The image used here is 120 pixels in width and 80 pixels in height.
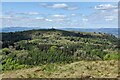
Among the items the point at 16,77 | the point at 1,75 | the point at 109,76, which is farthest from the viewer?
the point at 1,75

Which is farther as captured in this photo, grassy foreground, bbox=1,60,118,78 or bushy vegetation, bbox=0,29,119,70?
bushy vegetation, bbox=0,29,119,70

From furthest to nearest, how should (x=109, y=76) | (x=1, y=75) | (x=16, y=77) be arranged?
(x=1, y=75) → (x=16, y=77) → (x=109, y=76)

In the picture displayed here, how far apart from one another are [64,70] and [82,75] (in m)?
1.58

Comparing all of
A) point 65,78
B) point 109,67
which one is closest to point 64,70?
point 65,78

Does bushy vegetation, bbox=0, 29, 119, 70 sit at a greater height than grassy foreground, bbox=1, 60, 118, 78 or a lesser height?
lesser

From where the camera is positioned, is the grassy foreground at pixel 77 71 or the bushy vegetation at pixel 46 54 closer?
the grassy foreground at pixel 77 71

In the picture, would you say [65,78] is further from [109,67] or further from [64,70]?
[109,67]

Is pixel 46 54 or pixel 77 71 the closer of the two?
pixel 77 71

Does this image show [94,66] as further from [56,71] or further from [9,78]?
[9,78]

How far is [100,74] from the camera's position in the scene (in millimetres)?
13672

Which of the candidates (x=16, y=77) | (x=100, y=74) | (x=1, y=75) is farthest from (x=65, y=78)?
(x=1, y=75)

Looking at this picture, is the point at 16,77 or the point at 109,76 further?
the point at 16,77

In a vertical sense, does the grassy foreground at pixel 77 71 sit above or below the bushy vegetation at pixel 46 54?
above

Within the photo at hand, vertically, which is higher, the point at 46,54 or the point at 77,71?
the point at 77,71
